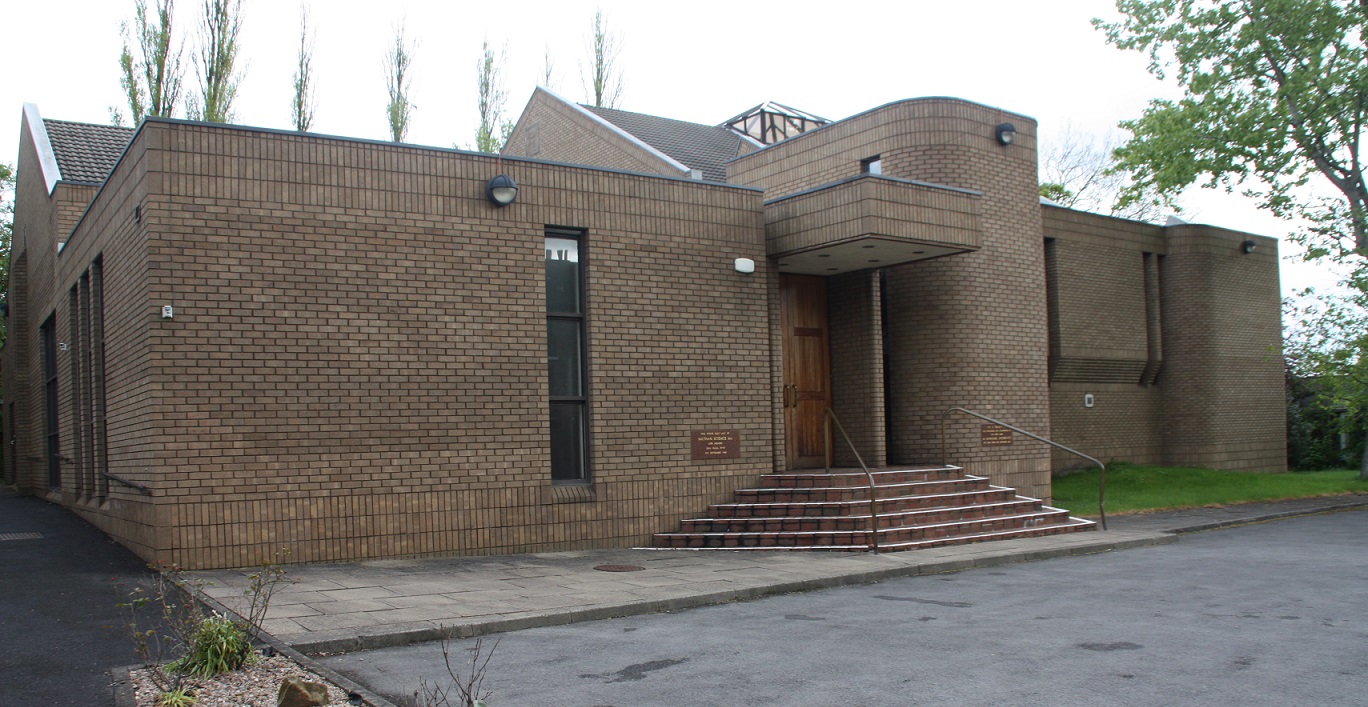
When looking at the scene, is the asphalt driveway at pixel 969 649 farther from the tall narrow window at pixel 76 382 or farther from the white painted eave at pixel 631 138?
the white painted eave at pixel 631 138

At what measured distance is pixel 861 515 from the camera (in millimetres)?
12531

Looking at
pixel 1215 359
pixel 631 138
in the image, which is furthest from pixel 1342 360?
pixel 631 138

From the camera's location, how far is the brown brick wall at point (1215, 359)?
22328 millimetres

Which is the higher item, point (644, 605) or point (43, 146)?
point (43, 146)

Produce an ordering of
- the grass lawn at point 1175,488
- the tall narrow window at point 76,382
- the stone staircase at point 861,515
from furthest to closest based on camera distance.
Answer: the grass lawn at point 1175,488
the tall narrow window at point 76,382
the stone staircase at point 861,515

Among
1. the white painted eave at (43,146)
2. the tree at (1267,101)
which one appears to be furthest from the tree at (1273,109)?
the white painted eave at (43,146)

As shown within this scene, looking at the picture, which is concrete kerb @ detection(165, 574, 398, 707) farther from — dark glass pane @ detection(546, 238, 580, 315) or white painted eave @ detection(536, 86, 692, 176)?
white painted eave @ detection(536, 86, 692, 176)

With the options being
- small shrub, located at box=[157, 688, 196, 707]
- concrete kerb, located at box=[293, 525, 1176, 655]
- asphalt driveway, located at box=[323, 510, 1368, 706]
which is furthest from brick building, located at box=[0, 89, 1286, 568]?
small shrub, located at box=[157, 688, 196, 707]

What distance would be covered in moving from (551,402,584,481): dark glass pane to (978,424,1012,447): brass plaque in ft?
20.2

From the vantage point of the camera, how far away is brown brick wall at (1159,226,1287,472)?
2233cm

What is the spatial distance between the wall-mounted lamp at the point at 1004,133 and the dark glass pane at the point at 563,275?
7292 millimetres

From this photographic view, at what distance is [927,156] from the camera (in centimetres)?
1548

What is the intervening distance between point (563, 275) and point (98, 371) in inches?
244

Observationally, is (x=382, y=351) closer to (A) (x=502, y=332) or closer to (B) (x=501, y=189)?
(A) (x=502, y=332)
